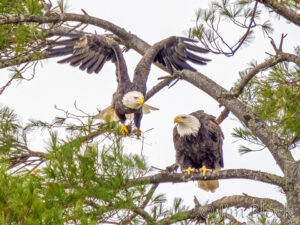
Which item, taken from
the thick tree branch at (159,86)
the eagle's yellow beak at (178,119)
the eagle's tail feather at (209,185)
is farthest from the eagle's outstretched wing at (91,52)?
the eagle's tail feather at (209,185)

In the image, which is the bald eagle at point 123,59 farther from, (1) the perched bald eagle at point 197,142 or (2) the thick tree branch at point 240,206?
(2) the thick tree branch at point 240,206

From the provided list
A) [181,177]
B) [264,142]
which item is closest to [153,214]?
[181,177]

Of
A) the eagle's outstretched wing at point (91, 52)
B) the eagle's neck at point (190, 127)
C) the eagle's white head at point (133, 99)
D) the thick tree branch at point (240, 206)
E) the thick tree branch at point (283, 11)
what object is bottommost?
the thick tree branch at point (240, 206)

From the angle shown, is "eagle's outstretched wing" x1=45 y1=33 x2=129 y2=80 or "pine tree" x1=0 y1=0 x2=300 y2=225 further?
"eagle's outstretched wing" x1=45 y1=33 x2=129 y2=80

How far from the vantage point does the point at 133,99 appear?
4.97 meters

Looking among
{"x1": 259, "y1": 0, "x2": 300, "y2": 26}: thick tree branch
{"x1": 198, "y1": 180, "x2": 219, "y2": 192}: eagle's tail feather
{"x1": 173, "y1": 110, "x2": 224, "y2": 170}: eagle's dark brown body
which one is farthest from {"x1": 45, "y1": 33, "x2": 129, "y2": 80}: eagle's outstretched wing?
{"x1": 259, "y1": 0, "x2": 300, "y2": 26}: thick tree branch

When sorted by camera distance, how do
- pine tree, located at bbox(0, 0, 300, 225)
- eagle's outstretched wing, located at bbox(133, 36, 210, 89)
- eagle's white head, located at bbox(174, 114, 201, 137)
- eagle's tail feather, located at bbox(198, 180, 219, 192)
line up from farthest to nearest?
eagle's outstretched wing, located at bbox(133, 36, 210, 89) → eagle's tail feather, located at bbox(198, 180, 219, 192) → eagle's white head, located at bbox(174, 114, 201, 137) → pine tree, located at bbox(0, 0, 300, 225)

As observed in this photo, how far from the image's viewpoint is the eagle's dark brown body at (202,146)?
15.9 feet

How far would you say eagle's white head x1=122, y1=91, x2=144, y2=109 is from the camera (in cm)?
496

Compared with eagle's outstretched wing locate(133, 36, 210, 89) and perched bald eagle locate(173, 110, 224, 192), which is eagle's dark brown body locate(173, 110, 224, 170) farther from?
eagle's outstretched wing locate(133, 36, 210, 89)

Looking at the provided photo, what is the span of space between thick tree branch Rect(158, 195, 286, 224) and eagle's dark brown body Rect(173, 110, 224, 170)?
88 centimetres

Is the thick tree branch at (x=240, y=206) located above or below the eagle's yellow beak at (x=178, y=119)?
below

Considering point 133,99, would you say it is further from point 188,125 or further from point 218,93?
point 218,93

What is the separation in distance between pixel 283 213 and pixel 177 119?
1384 millimetres
